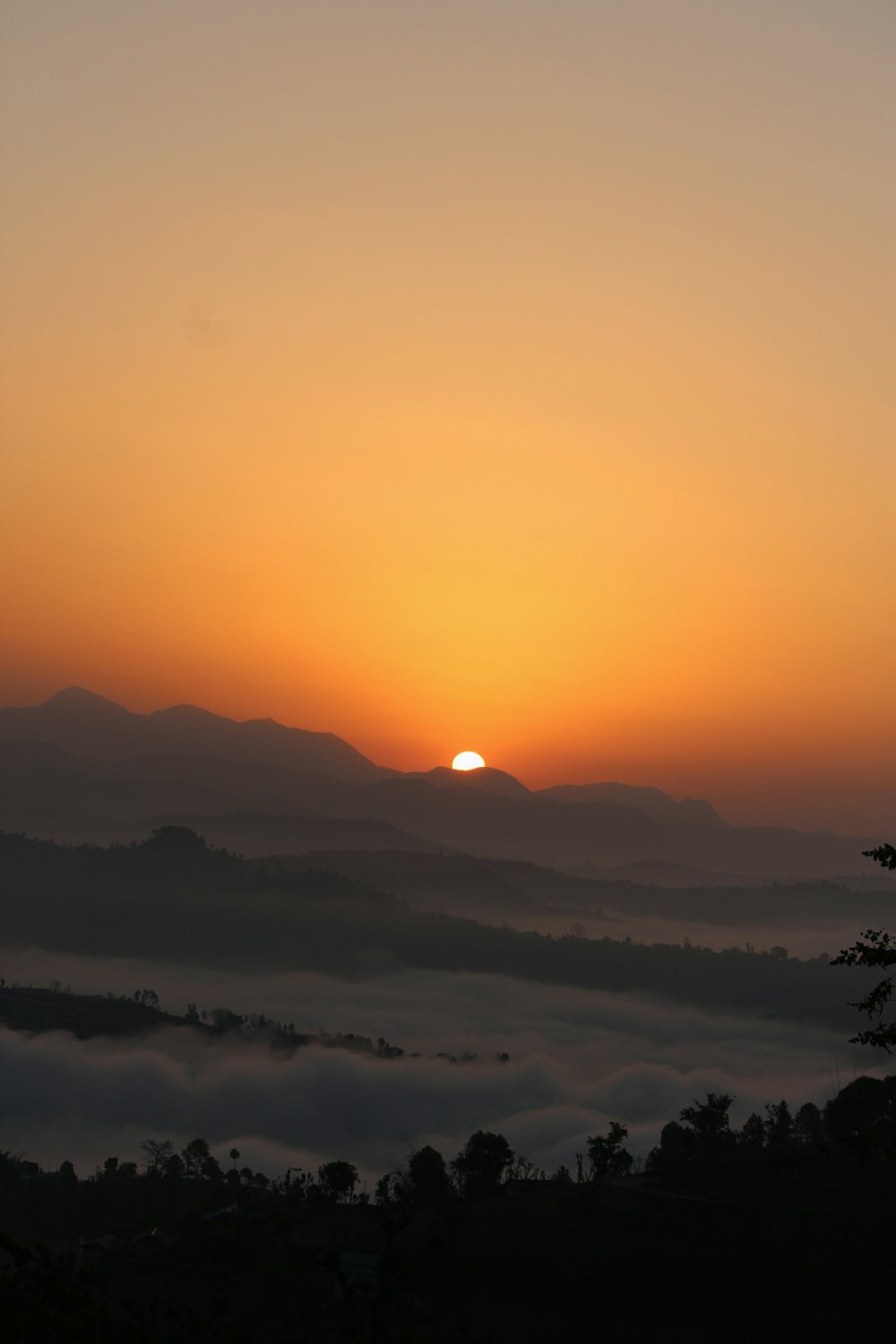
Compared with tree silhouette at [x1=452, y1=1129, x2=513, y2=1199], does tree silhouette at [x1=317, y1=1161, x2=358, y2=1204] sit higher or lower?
lower

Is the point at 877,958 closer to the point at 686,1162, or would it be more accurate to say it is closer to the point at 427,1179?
the point at 427,1179

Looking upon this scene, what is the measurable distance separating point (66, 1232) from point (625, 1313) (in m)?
116

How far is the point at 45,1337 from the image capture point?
2816 centimetres

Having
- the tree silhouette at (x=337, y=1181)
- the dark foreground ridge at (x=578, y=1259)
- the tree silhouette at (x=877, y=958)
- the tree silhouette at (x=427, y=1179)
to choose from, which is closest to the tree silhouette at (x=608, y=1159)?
the dark foreground ridge at (x=578, y=1259)

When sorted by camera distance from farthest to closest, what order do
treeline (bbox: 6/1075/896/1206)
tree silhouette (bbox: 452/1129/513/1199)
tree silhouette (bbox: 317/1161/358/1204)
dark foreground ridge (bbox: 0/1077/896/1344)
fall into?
tree silhouette (bbox: 317/1161/358/1204) < tree silhouette (bbox: 452/1129/513/1199) < treeline (bbox: 6/1075/896/1206) < dark foreground ridge (bbox: 0/1077/896/1344)

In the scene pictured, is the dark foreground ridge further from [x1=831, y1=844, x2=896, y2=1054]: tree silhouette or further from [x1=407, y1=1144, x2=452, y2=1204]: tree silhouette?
[x1=831, y1=844, x2=896, y2=1054]: tree silhouette

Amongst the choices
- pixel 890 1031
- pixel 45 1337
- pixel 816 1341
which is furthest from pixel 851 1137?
pixel 816 1341

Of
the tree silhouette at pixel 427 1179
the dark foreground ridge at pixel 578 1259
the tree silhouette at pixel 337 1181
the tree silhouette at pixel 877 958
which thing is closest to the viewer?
the tree silhouette at pixel 877 958

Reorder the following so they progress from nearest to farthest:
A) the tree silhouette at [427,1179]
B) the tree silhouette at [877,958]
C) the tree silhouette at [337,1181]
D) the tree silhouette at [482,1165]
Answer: the tree silhouette at [877,958], the tree silhouette at [427,1179], the tree silhouette at [482,1165], the tree silhouette at [337,1181]

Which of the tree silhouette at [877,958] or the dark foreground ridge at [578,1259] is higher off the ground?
the tree silhouette at [877,958]

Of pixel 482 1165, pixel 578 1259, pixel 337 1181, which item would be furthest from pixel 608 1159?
pixel 578 1259

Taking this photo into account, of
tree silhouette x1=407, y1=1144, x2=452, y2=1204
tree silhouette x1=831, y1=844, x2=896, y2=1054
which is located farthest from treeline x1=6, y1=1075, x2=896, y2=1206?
tree silhouette x1=831, y1=844, x2=896, y2=1054

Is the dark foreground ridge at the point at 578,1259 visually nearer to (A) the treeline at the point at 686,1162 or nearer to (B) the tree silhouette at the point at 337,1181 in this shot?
(A) the treeline at the point at 686,1162

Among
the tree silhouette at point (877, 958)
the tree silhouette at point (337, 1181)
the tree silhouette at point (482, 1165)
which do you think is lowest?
the tree silhouette at point (337, 1181)
